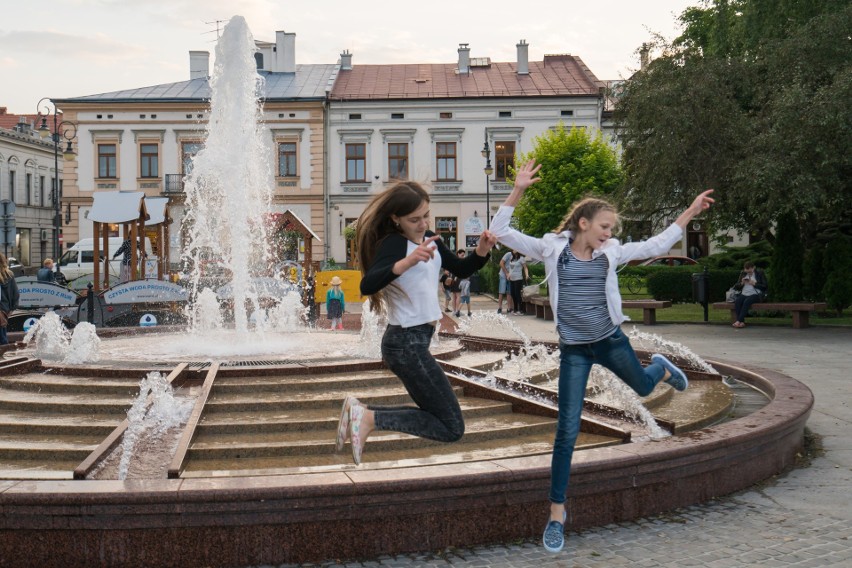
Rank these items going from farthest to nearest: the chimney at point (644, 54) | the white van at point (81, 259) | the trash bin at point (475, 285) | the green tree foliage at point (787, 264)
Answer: the white van at point (81, 259) → the trash bin at point (475, 285) → the chimney at point (644, 54) → the green tree foliage at point (787, 264)

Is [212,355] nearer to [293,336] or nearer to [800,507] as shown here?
[293,336]

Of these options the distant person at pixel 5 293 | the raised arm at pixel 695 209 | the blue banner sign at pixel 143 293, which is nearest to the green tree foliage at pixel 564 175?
the blue banner sign at pixel 143 293

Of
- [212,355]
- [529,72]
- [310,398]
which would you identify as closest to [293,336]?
[212,355]

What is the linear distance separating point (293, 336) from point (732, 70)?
12.6 meters

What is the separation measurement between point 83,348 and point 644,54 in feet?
54.4

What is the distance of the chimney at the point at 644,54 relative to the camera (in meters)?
21.7

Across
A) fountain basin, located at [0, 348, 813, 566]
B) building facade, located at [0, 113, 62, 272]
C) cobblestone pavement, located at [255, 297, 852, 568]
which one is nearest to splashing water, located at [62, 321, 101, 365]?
fountain basin, located at [0, 348, 813, 566]

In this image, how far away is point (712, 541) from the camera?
16.5ft

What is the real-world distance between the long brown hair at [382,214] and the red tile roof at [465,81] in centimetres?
4581

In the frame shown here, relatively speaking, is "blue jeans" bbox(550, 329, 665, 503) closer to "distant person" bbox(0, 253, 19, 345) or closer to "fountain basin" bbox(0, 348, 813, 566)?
"fountain basin" bbox(0, 348, 813, 566)

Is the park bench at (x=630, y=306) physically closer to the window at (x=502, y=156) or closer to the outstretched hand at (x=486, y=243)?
the outstretched hand at (x=486, y=243)

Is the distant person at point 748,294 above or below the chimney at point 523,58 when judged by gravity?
below

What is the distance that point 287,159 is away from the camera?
49812 mm

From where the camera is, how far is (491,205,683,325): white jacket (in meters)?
4.77
